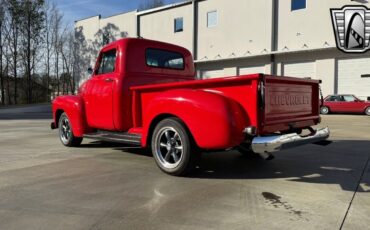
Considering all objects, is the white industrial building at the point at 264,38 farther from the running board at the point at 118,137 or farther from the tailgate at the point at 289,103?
the running board at the point at 118,137

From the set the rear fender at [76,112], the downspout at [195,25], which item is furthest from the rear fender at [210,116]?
the downspout at [195,25]

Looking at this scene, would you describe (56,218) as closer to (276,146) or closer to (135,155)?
(276,146)

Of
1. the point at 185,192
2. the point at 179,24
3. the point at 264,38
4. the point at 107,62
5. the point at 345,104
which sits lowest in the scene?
the point at 185,192

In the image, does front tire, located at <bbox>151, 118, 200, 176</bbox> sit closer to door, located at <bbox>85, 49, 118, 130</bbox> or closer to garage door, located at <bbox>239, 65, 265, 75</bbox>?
door, located at <bbox>85, 49, 118, 130</bbox>

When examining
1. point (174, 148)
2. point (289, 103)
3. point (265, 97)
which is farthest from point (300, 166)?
point (174, 148)

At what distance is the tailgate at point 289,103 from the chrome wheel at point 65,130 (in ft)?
16.5

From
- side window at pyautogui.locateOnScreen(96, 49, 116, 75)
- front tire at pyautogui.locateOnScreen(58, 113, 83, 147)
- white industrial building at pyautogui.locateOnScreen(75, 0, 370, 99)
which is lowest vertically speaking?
front tire at pyautogui.locateOnScreen(58, 113, 83, 147)

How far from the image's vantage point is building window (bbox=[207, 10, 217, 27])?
1358 inches

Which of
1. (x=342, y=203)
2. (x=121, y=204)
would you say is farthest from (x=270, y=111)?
(x=121, y=204)

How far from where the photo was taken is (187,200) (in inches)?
192

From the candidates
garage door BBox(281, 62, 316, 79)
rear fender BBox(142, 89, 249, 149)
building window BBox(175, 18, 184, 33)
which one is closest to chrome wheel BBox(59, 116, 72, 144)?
rear fender BBox(142, 89, 249, 149)

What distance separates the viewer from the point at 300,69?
29.8m

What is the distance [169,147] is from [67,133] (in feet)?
13.2

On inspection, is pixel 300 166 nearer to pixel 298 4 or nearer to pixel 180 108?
pixel 180 108
